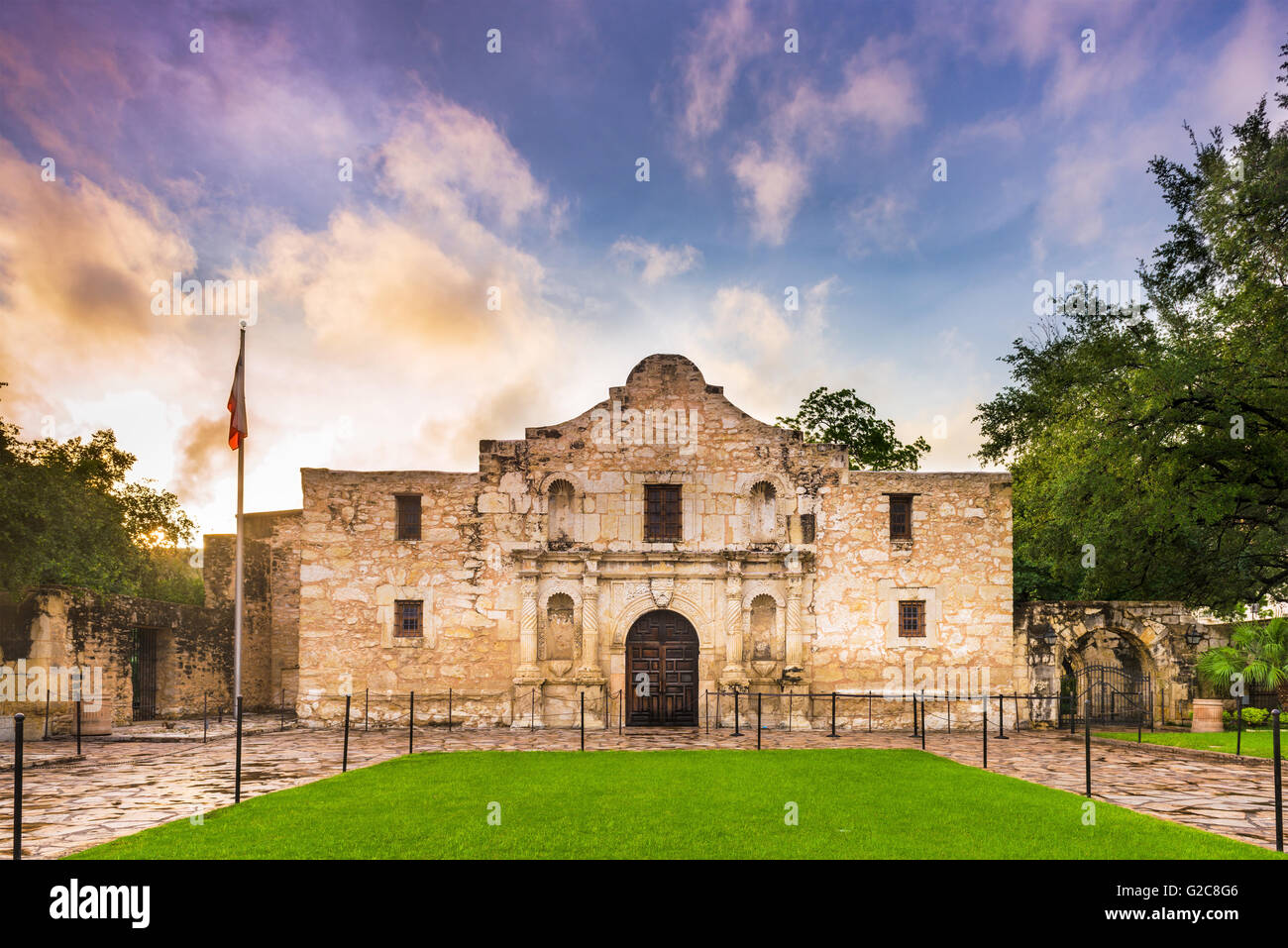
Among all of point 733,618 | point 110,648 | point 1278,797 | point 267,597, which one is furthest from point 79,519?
point 1278,797

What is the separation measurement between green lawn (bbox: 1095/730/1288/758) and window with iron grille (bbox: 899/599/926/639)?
4346 millimetres

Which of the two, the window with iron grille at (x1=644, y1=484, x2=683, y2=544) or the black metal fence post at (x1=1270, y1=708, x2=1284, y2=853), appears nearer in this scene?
the black metal fence post at (x1=1270, y1=708, x2=1284, y2=853)

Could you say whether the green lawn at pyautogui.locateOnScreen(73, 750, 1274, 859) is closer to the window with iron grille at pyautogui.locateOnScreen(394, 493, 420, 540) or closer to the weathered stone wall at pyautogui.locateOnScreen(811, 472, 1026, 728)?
the weathered stone wall at pyautogui.locateOnScreen(811, 472, 1026, 728)

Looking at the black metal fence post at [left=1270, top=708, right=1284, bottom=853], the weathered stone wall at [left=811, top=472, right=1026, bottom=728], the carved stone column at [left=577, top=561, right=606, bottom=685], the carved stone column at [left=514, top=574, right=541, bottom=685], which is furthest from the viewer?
the weathered stone wall at [left=811, top=472, right=1026, bottom=728]

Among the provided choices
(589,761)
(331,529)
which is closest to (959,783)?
(589,761)

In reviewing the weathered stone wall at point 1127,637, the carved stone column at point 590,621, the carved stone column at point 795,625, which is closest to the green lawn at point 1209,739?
the weathered stone wall at point 1127,637

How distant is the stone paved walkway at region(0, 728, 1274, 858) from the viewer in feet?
31.2

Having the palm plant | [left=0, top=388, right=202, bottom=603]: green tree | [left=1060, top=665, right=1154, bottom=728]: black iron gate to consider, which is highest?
[left=0, top=388, right=202, bottom=603]: green tree

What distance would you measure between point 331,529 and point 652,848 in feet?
50.9

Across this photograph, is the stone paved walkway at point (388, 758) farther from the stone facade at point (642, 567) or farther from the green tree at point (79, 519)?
the green tree at point (79, 519)

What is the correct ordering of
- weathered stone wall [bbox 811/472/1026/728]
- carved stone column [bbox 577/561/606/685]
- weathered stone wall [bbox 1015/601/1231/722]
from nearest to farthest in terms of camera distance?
carved stone column [bbox 577/561/606/685] < weathered stone wall [bbox 811/472/1026/728] < weathered stone wall [bbox 1015/601/1231/722]

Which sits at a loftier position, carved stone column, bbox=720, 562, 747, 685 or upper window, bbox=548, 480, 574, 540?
upper window, bbox=548, 480, 574, 540

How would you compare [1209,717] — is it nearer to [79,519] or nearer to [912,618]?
[912,618]

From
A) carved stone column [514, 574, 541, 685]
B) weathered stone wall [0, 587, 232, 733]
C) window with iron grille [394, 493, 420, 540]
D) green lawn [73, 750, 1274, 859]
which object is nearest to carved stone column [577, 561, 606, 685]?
carved stone column [514, 574, 541, 685]
